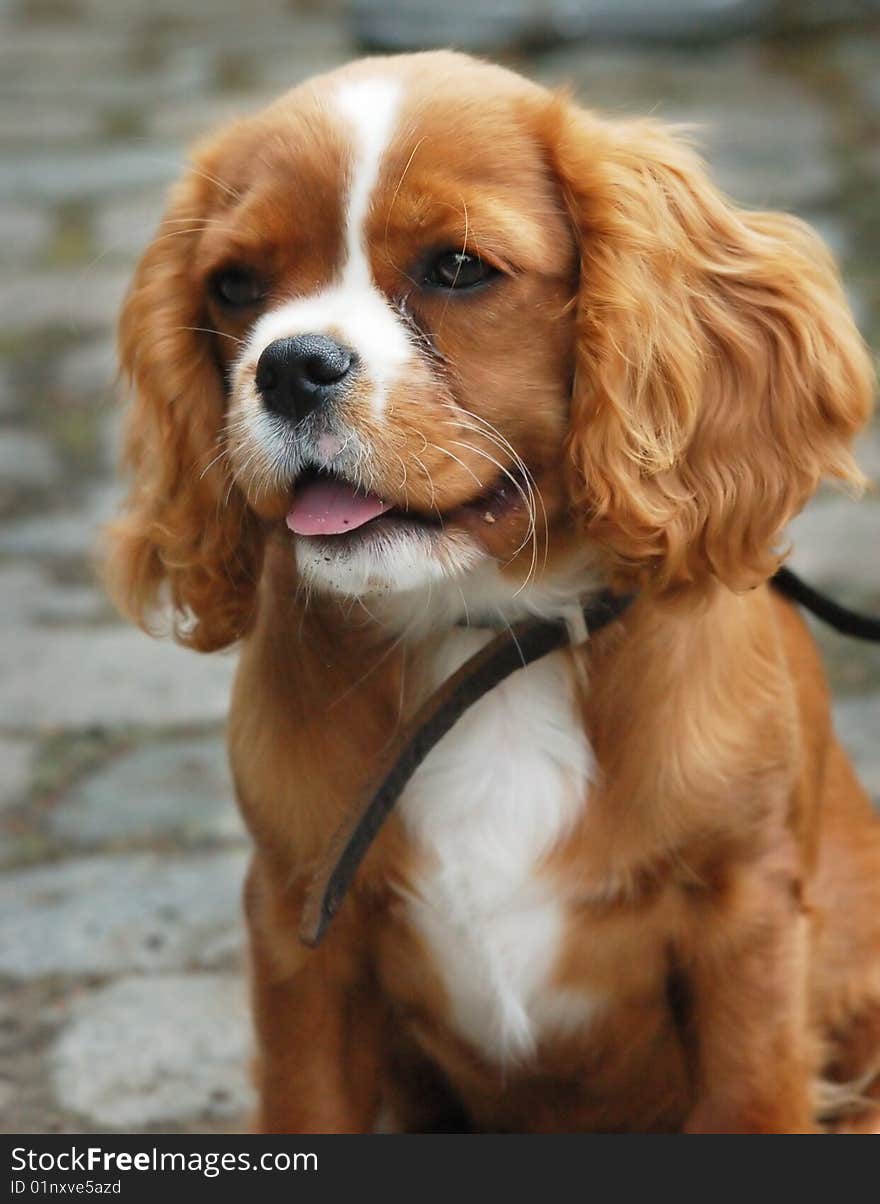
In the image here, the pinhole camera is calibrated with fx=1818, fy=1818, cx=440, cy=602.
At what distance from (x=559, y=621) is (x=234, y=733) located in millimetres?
474

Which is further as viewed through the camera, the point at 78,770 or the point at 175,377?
the point at 78,770

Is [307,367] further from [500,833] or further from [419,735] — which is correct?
[500,833]

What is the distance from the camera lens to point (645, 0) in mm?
8781

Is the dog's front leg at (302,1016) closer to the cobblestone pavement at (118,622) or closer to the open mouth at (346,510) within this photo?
the cobblestone pavement at (118,622)

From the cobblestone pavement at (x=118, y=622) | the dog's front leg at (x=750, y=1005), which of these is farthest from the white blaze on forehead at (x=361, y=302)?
the dog's front leg at (x=750, y=1005)

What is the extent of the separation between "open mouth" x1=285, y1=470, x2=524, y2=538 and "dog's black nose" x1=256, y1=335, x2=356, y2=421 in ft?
0.34

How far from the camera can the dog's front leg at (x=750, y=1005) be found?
231cm

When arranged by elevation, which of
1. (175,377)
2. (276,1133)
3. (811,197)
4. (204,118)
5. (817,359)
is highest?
(817,359)

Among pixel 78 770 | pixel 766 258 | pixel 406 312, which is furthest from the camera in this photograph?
pixel 78 770

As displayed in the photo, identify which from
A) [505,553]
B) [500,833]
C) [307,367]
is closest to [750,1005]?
[500,833]

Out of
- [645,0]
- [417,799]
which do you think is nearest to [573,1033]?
[417,799]

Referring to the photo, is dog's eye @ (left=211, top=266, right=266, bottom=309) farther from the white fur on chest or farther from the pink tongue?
the white fur on chest

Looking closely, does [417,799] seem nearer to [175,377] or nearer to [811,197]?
[175,377]

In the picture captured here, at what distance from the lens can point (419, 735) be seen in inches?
88.9
